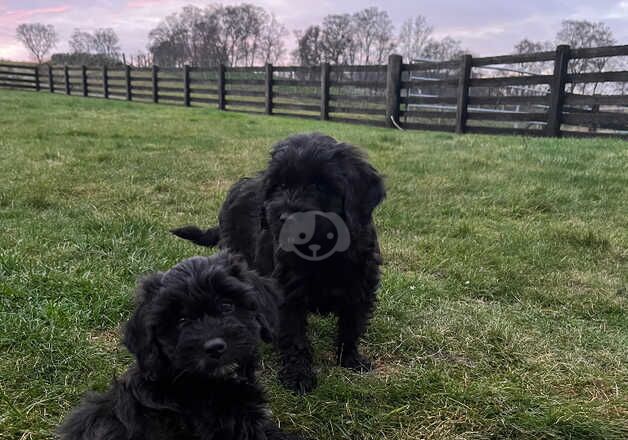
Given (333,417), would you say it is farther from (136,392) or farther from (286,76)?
(286,76)

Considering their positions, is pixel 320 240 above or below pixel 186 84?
below

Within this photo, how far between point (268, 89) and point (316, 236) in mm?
18365

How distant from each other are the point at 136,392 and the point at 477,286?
107 inches

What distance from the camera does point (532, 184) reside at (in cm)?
656

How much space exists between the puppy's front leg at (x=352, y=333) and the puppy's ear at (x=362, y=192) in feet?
1.62

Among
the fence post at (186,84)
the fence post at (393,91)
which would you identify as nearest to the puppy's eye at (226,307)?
the fence post at (393,91)

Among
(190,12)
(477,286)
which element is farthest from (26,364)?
(190,12)

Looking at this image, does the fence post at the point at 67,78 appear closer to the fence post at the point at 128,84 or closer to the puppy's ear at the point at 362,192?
the fence post at the point at 128,84

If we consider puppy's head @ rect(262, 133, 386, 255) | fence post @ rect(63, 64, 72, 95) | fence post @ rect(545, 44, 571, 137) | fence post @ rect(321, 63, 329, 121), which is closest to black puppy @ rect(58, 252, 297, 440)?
puppy's head @ rect(262, 133, 386, 255)

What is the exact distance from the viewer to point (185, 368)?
6.43 ft

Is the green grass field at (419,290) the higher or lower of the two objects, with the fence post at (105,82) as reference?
lower

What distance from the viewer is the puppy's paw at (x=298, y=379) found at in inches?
105

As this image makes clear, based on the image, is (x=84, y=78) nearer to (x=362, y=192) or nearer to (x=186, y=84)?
(x=186, y=84)

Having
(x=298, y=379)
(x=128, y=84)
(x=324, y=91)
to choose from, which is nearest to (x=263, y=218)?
(x=298, y=379)
